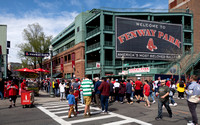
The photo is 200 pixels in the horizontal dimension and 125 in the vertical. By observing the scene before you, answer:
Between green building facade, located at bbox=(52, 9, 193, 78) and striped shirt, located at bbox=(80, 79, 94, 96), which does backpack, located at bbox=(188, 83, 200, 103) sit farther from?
green building facade, located at bbox=(52, 9, 193, 78)

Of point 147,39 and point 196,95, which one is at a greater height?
point 147,39

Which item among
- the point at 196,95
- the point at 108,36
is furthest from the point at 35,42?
the point at 196,95

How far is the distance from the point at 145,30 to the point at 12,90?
3213cm

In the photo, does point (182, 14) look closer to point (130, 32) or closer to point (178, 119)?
point (130, 32)

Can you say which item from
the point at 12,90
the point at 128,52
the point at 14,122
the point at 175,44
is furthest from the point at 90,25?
the point at 14,122

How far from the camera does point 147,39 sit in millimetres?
39281

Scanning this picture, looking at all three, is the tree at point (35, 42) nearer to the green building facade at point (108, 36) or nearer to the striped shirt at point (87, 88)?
the green building facade at point (108, 36)

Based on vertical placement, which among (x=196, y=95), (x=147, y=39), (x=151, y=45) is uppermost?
(x=147, y=39)

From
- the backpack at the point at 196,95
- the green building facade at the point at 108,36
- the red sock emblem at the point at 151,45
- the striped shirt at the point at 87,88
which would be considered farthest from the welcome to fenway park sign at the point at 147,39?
the backpack at the point at 196,95

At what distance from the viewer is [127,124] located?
7570mm

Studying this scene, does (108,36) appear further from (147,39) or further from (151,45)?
(151,45)

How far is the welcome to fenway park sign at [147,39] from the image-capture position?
37.4m

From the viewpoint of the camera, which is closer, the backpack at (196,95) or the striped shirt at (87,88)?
the backpack at (196,95)

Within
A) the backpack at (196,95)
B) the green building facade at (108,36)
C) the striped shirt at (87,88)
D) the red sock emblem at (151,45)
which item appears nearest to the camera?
the backpack at (196,95)
